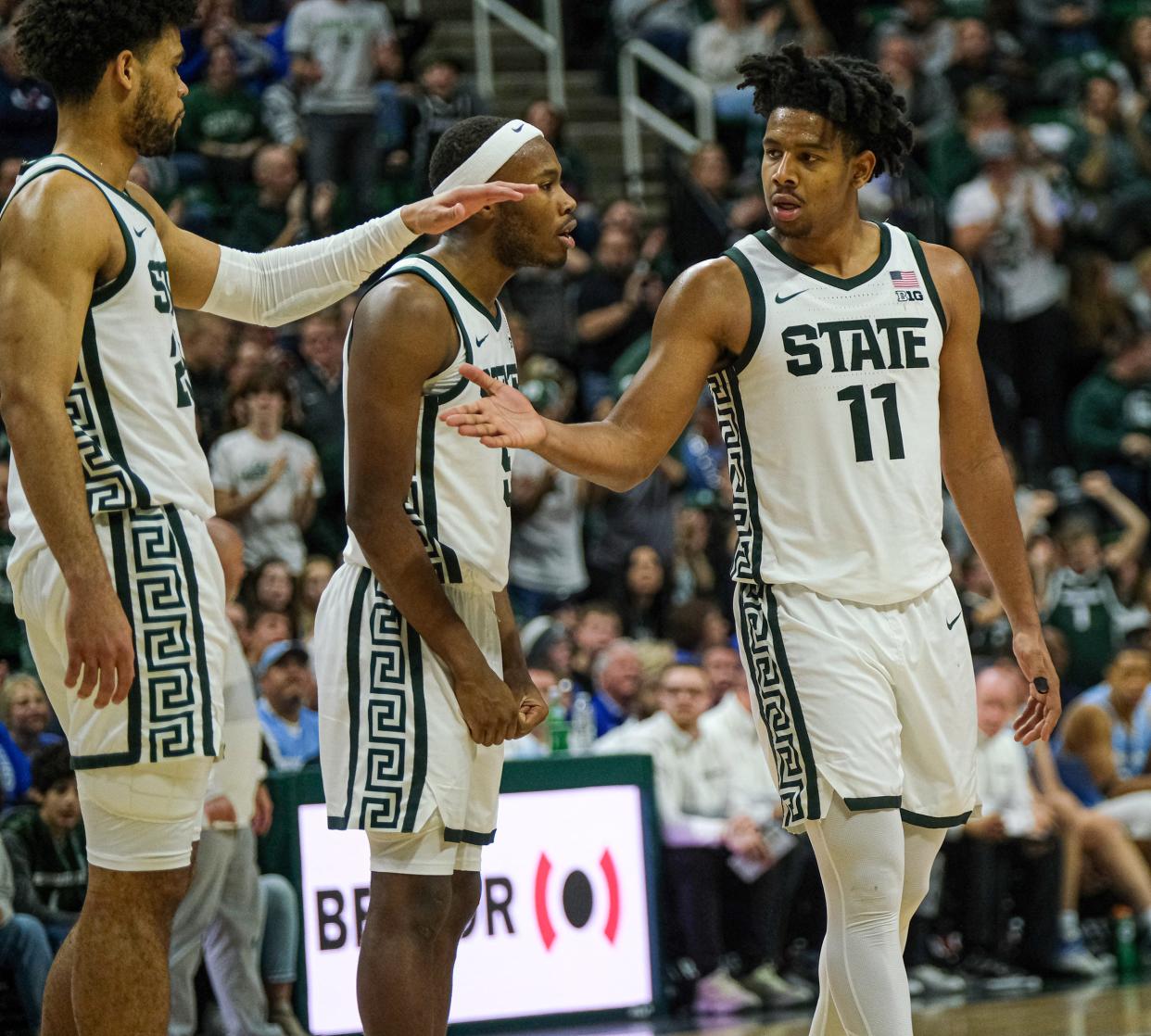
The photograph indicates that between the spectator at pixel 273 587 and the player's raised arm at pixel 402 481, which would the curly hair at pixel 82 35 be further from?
the spectator at pixel 273 587

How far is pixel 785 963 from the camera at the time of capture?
28.4 feet

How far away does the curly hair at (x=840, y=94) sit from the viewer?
4.41 meters

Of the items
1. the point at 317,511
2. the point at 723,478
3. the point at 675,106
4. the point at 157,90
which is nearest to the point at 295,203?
the point at 317,511

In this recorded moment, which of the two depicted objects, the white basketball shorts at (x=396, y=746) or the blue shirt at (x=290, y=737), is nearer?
the white basketball shorts at (x=396, y=746)

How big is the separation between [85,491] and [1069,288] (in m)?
11.2

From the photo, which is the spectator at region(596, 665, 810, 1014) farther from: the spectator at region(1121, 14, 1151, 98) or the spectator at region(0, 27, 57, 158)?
the spectator at region(1121, 14, 1151, 98)

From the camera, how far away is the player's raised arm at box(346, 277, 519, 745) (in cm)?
407

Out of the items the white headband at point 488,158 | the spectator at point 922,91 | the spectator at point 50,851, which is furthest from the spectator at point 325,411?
the white headband at point 488,158

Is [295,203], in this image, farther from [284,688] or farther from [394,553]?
[394,553]

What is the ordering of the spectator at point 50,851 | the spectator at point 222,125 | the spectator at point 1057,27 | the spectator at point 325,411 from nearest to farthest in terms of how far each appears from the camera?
the spectator at point 50,851 → the spectator at point 325,411 → the spectator at point 222,125 → the spectator at point 1057,27

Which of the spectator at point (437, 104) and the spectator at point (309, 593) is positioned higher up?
the spectator at point (437, 104)

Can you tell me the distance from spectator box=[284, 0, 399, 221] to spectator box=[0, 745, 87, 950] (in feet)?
18.1

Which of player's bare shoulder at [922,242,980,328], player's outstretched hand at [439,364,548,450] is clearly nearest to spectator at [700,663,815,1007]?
player's bare shoulder at [922,242,980,328]

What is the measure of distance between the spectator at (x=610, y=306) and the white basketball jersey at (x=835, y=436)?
7552mm
